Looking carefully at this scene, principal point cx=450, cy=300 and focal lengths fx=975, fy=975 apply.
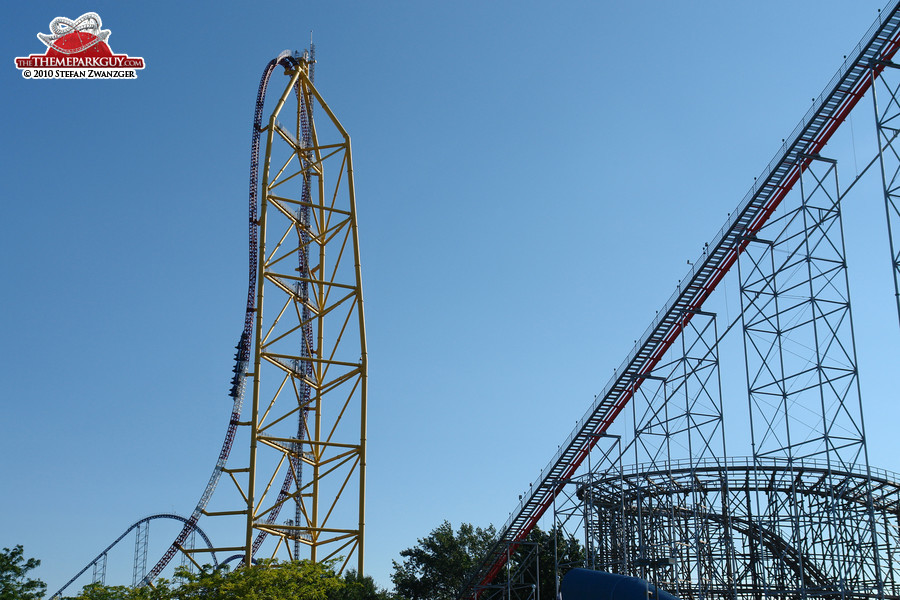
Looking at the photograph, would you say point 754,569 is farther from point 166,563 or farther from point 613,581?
point 166,563

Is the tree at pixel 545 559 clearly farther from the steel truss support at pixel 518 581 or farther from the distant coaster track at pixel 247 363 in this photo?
the distant coaster track at pixel 247 363

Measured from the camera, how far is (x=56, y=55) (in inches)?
1079

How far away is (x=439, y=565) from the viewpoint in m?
52.7

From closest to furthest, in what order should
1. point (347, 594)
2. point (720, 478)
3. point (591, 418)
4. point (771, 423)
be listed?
point (347, 594) < point (771, 423) < point (720, 478) < point (591, 418)

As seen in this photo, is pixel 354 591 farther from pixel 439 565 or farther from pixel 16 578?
pixel 439 565

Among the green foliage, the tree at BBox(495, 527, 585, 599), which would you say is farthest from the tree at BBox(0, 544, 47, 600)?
the tree at BBox(495, 527, 585, 599)

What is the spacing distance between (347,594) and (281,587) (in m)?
2.92

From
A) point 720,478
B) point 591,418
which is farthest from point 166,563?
point 720,478

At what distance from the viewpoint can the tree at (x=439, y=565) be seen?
52.0 meters

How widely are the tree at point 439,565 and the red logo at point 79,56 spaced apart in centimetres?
3244

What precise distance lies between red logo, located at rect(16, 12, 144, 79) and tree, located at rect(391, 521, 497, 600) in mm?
32439

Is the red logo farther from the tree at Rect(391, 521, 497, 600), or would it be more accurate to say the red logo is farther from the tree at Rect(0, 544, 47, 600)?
the tree at Rect(391, 521, 497, 600)

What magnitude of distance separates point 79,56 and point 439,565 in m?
34.4

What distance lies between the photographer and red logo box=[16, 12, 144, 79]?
27.0 meters
